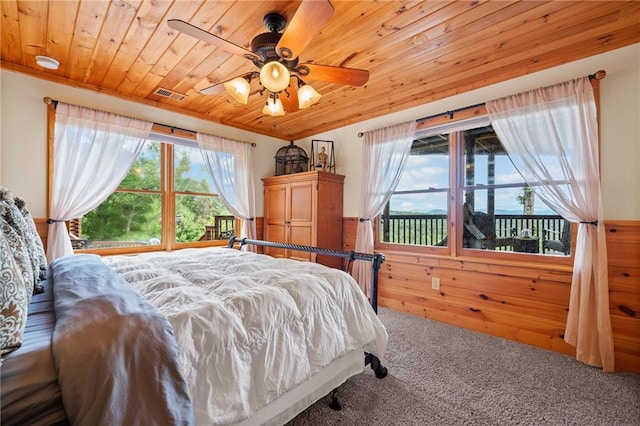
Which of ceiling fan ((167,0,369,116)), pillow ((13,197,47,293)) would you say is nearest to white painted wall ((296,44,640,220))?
ceiling fan ((167,0,369,116))

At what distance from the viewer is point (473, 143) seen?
2.89m

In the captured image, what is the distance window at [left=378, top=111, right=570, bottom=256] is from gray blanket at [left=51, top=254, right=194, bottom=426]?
9.28 ft

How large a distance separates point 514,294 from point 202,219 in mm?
3674

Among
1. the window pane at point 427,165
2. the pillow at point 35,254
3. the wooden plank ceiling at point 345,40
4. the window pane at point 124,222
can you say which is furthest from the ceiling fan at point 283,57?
the window pane at point 124,222

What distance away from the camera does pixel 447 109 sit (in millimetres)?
2936

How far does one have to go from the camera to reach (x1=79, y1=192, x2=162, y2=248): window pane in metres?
2.95

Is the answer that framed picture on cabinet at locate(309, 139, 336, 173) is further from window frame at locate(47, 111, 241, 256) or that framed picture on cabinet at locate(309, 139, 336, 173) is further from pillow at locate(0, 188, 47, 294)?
pillow at locate(0, 188, 47, 294)

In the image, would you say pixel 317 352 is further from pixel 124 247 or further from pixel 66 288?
pixel 124 247

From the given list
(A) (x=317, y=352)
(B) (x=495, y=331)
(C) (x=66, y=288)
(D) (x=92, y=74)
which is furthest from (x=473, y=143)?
(D) (x=92, y=74)

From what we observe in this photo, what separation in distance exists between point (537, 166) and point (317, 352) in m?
2.43

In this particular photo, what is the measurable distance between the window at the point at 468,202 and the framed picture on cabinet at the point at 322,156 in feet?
3.43

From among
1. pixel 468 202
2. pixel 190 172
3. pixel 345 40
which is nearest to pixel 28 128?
pixel 190 172

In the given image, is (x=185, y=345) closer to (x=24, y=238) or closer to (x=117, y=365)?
(x=117, y=365)

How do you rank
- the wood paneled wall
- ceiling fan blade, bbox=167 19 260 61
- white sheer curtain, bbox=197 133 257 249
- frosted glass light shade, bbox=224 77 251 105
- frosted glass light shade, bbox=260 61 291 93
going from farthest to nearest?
white sheer curtain, bbox=197 133 257 249 → the wood paneled wall → frosted glass light shade, bbox=224 77 251 105 → frosted glass light shade, bbox=260 61 291 93 → ceiling fan blade, bbox=167 19 260 61
